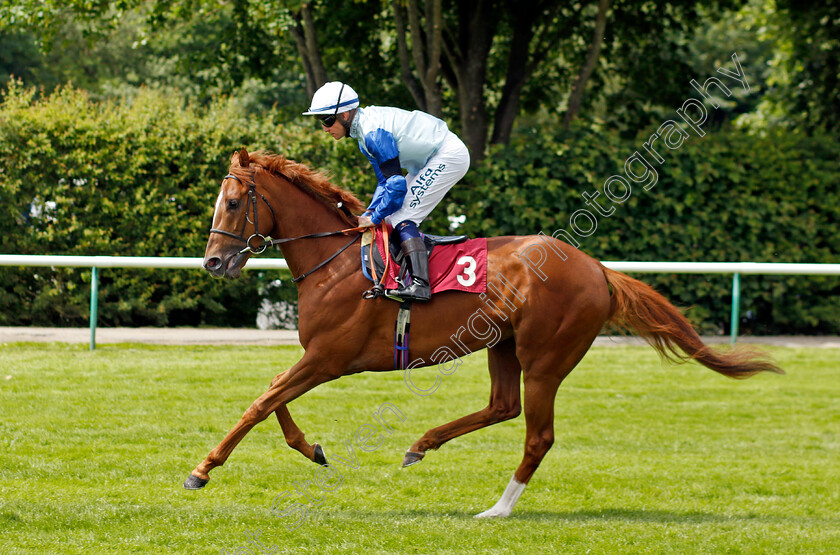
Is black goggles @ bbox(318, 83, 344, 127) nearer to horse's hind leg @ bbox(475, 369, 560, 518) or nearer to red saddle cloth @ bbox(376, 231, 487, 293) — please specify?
red saddle cloth @ bbox(376, 231, 487, 293)

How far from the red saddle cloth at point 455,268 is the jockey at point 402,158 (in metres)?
0.10

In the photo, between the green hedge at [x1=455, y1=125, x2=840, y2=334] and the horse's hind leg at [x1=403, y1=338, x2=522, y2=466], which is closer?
the horse's hind leg at [x1=403, y1=338, x2=522, y2=466]

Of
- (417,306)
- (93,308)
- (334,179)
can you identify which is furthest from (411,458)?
(334,179)

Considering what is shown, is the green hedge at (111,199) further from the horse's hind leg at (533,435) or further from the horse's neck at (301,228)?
the horse's hind leg at (533,435)

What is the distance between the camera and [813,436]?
7141 mm

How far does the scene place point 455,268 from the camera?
4754mm

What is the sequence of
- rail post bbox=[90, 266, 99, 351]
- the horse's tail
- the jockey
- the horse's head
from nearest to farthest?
the horse's head, the jockey, the horse's tail, rail post bbox=[90, 266, 99, 351]

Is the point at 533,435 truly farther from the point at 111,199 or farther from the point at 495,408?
the point at 111,199

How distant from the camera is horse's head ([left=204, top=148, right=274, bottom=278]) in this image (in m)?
4.46

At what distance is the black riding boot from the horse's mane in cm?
43

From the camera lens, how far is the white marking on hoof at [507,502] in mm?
4725

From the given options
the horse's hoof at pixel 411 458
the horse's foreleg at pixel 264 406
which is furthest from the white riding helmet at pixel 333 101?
the horse's hoof at pixel 411 458

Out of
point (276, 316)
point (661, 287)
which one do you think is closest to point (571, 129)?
point (661, 287)

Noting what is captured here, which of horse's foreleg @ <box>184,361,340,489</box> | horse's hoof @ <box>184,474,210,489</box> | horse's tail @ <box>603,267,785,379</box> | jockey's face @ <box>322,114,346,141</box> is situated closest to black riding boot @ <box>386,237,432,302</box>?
horse's foreleg @ <box>184,361,340,489</box>
